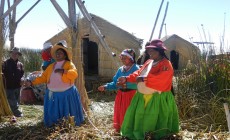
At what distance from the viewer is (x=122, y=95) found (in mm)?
4797

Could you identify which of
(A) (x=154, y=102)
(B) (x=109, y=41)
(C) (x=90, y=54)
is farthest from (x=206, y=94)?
(C) (x=90, y=54)

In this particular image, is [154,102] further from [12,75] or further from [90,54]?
[90,54]

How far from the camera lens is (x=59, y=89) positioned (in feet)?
15.7

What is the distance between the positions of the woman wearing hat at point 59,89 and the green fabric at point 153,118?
1.14 metres

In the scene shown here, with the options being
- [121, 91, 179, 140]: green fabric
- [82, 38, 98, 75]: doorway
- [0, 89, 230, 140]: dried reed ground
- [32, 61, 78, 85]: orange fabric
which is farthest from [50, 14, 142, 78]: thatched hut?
[121, 91, 179, 140]: green fabric

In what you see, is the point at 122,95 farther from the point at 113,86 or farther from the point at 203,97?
the point at 203,97

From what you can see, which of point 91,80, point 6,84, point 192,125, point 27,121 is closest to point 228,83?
point 192,125

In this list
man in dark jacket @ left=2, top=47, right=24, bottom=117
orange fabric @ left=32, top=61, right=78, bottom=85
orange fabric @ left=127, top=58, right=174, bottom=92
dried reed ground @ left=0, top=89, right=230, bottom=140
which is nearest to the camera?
orange fabric @ left=127, top=58, right=174, bottom=92

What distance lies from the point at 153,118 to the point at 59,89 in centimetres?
154

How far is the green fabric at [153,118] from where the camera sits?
3.79 meters

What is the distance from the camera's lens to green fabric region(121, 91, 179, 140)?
12.4 ft

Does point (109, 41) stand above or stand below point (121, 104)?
above

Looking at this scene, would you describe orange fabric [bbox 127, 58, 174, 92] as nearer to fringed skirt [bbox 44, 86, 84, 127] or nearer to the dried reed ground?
the dried reed ground

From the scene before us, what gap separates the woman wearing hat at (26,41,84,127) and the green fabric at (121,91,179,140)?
1138 mm
